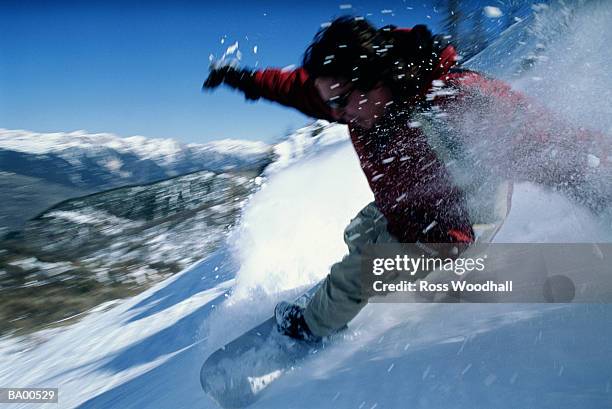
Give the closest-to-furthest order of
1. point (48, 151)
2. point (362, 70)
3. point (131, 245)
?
point (362, 70) → point (131, 245) → point (48, 151)

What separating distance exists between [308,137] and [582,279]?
8.93 meters

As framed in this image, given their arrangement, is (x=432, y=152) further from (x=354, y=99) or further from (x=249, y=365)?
(x=249, y=365)

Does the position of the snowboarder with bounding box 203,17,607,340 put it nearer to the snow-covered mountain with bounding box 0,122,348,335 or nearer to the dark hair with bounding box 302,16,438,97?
the dark hair with bounding box 302,16,438,97

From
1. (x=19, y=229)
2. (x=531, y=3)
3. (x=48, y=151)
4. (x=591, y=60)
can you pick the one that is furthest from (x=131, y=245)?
(x=48, y=151)

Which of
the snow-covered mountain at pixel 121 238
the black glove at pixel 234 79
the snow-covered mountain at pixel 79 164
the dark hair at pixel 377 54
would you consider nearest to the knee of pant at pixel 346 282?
the dark hair at pixel 377 54

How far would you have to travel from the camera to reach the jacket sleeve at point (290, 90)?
5.10 ft

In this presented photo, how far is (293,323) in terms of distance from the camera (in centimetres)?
186

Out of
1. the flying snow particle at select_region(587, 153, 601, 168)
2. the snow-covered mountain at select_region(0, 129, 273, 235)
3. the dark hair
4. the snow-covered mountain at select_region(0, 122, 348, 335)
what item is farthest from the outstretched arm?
the snow-covered mountain at select_region(0, 129, 273, 235)

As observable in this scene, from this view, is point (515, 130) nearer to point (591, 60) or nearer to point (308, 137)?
point (591, 60)

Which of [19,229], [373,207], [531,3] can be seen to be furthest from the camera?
[19,229]

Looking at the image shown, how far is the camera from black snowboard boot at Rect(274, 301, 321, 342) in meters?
1.79

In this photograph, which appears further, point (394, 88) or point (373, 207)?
point (373, 207)

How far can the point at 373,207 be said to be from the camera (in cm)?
172

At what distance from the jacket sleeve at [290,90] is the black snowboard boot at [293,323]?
3.00ft
